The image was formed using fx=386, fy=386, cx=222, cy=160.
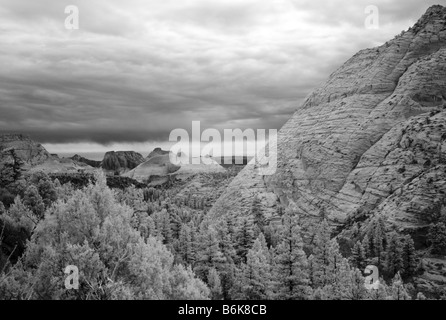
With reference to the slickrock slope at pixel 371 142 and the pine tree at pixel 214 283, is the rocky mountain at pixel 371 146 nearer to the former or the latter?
the slickrock slope at pixel 371 142

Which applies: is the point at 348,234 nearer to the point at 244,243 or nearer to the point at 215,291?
the point at 244,243

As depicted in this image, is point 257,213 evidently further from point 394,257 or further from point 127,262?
point 127,262

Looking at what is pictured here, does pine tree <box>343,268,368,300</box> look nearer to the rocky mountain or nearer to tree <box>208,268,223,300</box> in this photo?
tree <box>208,268,223,300</box>

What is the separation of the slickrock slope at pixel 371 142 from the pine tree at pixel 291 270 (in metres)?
42.5

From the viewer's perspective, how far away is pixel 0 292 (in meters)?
22.4

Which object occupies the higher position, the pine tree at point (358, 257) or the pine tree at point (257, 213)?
the pine tree at point (257, 213)

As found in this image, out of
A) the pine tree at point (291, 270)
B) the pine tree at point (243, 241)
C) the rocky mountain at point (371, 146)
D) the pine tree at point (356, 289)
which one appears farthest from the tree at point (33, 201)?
the rocky mountain at point (371, 146)

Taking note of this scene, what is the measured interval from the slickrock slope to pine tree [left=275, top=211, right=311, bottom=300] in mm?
42503

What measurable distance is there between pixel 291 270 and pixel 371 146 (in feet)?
240

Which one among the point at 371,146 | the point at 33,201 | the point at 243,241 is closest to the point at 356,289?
the point at 243,241

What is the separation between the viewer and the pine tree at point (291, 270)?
37.7m

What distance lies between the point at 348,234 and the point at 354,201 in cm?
1423

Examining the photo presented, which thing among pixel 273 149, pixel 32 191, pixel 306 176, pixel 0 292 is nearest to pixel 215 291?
pixel 0 292
